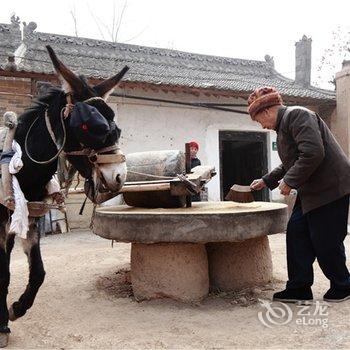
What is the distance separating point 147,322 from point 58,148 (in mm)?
1452

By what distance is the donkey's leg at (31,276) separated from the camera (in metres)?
3.08

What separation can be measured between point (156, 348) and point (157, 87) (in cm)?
666

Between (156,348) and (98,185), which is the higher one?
(98,185)

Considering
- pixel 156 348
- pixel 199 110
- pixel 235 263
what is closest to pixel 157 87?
pixel 199 110

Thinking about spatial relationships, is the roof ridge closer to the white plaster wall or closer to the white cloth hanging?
the white plaster wall

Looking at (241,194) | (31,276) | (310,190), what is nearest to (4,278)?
(31,276)

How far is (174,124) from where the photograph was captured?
31.1 feet

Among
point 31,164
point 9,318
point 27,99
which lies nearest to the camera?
point 31,164

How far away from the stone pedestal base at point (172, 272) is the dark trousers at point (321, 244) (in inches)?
30.5

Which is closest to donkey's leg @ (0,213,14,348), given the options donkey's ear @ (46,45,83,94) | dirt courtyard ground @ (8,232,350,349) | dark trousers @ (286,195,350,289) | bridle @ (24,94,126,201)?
dirt courtyard ground @ (8,232,350,349)

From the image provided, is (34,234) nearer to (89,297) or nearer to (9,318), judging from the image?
(9,318)

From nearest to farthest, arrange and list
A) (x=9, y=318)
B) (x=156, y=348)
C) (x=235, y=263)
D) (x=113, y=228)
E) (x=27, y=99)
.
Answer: (x=156, y=348) → (x=9, y=318) → (x=113, y=228) → (x=235, y=263) → (x=27, y=99)

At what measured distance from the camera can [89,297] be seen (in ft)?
12.6

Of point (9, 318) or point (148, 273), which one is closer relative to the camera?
point (9, 318)
